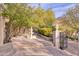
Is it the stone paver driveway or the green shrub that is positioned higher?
the green shrub

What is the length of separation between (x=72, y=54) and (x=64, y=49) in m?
0.12

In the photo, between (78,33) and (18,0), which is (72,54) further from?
(18,0)

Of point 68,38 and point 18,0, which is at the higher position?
point 18,0

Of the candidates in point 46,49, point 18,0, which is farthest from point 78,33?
point 18,0

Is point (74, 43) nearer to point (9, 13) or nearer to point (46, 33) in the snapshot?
point (46, 33)

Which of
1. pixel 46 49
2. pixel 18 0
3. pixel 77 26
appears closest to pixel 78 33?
pixel 77 26

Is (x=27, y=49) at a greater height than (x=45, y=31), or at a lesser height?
lesser

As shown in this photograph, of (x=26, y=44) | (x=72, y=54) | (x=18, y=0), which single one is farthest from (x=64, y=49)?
(x=18, y=0)

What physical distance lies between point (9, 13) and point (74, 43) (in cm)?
87

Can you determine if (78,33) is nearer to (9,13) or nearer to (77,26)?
(77,26)

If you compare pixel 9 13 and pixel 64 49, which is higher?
pixel 9 13

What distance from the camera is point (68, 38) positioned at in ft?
18.3

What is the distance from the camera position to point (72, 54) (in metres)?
5.55

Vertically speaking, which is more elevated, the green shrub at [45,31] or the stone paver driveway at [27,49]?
the green shrub at [45,31]
